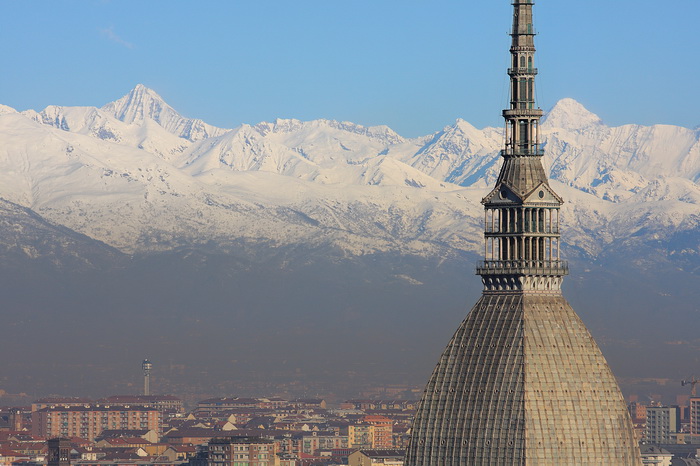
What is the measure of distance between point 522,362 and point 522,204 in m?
8.11

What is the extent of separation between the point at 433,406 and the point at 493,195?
1111 cm

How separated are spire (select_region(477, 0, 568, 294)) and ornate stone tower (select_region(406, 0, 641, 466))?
51 mm

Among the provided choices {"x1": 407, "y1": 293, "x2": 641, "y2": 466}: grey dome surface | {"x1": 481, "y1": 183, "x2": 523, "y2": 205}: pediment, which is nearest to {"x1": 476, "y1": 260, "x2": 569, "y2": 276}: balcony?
{"x1": 407, "y1": 293, "x2": 641, "y2": 466}: grey dome surface

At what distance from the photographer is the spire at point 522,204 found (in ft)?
381

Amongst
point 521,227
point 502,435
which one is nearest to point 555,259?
point 521,227

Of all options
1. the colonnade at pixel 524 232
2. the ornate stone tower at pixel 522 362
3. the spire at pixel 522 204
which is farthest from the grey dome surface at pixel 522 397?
the colonnade at pixel 524 232

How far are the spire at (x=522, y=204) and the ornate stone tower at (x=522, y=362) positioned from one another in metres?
0.05

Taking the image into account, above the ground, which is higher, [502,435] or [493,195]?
[493,195]

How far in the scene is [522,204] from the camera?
116 m

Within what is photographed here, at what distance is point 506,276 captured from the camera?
116562 millimetres

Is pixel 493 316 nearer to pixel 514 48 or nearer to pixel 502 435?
pixel 502 435

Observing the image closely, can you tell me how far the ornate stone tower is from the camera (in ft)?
372

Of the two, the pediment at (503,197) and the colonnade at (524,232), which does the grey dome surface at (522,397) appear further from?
the pediment at (503,197)

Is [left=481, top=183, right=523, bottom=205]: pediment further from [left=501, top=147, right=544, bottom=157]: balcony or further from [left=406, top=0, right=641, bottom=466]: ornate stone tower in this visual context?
[left=501, top=147, right=544, bottom=157]: balcony
